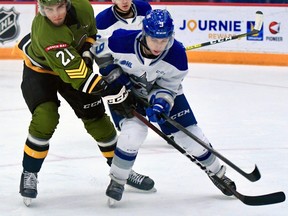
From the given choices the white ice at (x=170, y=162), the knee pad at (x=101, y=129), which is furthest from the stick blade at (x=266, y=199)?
the knee pad at (x=101, y=129)

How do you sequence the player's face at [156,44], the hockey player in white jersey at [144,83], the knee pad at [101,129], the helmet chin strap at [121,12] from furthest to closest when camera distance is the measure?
the helmet chin strap at [121,12] → the knee pad at [101,129] → the hockey player in white jersey at [144,83] → the player's face at [156,44]

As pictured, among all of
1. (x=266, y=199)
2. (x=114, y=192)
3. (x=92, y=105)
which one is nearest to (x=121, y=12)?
(x=92, y=105)

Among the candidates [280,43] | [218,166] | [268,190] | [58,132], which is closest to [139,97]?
[218,166]

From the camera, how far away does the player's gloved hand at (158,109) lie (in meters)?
2.77

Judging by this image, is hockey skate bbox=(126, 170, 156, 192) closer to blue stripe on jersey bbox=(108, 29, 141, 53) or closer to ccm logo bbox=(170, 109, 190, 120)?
ccm logo bbox=(170, 109, 190, 120)

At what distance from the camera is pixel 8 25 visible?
25.4 ft

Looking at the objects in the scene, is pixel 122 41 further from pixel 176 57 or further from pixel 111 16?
pixel 111 16

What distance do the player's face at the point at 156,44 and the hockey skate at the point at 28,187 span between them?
0.70 metres

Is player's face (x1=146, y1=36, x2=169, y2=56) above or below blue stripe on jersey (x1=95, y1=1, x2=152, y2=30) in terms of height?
above

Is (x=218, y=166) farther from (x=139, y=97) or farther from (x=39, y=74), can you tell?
(x=39, y=74)

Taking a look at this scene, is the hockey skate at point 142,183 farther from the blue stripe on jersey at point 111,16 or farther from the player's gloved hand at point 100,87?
the blue stripe on jersey at point 111,16

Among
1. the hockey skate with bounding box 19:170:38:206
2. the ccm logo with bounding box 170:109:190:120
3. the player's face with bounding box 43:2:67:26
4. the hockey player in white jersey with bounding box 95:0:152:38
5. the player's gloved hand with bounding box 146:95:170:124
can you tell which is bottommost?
the hockey player in white jersey with bounding box 95:0:152:38

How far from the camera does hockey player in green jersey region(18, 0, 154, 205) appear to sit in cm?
275

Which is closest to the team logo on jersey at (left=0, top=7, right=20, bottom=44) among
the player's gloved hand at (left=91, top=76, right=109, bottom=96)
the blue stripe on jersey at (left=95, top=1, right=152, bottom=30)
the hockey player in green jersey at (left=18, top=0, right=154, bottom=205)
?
the blue stripe on jersey at (left=95, top=1, right=152, bottom=30)
